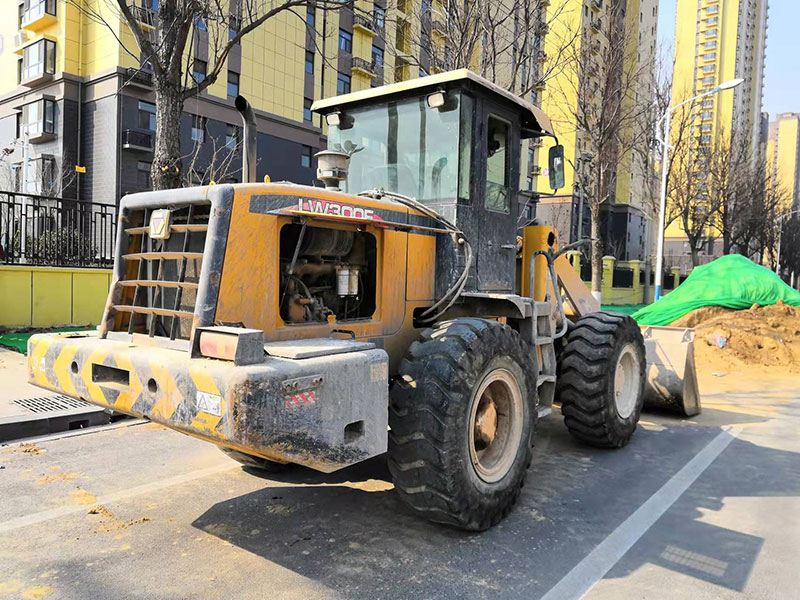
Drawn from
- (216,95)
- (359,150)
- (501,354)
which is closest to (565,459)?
(501,354)

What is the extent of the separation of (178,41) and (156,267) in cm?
500

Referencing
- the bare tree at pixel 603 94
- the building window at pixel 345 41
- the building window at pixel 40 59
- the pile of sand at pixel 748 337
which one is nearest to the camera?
the pile of sand at pixel 748 337

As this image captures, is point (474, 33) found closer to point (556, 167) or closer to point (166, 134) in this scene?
point (166, 134)

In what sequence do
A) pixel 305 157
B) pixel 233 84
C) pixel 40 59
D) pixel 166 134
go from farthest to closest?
pixel 305 157 < pixel 233 84 < pixel 40 59 < pixel 166 134

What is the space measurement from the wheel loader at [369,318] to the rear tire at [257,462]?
0.03 meters

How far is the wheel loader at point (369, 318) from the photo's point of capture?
119 inches

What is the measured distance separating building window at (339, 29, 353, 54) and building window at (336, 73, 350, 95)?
→ 1.43m

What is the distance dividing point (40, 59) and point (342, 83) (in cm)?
1559

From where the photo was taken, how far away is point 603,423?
18.1 feet

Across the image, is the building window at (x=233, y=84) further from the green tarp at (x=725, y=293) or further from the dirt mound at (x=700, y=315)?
the dirt mound at (x=700, y=315)

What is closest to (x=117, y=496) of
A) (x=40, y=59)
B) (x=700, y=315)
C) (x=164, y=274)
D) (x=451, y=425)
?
(x=164, y=274)

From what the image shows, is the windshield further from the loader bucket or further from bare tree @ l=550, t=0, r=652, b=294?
bare tree @ l=550, t=0, r=652, b=294

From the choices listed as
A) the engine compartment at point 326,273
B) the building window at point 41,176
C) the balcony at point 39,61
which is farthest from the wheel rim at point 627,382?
the balcony at point 39,61

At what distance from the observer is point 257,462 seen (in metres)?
4.87
